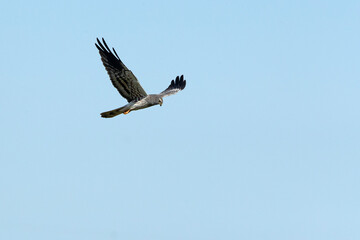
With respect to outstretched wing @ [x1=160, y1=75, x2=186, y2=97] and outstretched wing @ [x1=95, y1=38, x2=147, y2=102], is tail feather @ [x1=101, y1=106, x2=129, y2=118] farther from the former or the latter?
outstretched wing @ [x1=160, y1=75, x2=186, y2=97]

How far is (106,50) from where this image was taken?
25.3 meters

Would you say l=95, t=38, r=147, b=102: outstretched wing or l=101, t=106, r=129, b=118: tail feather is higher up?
l=95, t=38, r=147, b=102: outstretched wing

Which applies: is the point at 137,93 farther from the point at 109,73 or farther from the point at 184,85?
the point at 184,85

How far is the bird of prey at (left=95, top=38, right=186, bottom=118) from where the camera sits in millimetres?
25141

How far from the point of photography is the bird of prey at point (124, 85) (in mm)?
25141

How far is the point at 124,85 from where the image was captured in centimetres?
2578

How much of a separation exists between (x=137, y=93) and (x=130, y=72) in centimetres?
133

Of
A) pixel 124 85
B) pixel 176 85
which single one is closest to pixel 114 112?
pixel 124 85

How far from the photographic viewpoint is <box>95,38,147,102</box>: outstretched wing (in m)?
25.1

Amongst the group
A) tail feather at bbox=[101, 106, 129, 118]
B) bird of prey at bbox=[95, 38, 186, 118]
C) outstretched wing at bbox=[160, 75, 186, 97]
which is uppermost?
outstretched wing at bbox=[160, 75, 186, 97]

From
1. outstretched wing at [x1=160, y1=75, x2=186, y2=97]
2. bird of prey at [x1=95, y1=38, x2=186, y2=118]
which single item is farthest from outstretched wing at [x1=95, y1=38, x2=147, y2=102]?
outstretched wing at [x1=160, y1=75, x2=186, y2=97]

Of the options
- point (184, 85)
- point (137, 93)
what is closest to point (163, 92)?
point (184, 85)

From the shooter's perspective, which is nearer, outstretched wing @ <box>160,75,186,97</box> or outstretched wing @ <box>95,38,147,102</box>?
outstretched wing @ <box>95,38,147,102</box>

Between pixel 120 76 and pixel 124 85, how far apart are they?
0.49 metres
